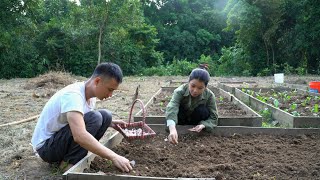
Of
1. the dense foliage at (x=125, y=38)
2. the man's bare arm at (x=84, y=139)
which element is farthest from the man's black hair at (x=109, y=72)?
the dense foliage at (x=125, y=38)

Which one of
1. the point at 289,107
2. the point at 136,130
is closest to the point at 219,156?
the point at 136,130

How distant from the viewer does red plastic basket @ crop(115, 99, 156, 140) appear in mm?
3453

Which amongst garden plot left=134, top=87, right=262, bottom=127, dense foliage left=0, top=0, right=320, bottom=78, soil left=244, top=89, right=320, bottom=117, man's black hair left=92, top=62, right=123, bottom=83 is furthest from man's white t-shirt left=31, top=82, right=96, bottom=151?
dense foliage left=0, top=0, right=320, bottom=78

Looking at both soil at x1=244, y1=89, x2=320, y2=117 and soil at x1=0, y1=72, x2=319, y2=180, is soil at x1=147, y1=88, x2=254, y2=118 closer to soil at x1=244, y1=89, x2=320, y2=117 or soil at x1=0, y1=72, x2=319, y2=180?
soil at x1=0, y1=72, x2=319, y2=180

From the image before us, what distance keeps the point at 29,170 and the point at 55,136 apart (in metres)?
0.64

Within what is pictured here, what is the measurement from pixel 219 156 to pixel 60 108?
158 centimetres

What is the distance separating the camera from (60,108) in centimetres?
284

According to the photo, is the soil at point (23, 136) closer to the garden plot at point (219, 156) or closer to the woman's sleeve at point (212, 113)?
the garden plot at point (219, 156)

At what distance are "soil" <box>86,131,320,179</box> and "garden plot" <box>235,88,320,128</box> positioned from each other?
2.51 feet

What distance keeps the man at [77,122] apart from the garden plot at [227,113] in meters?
1.65

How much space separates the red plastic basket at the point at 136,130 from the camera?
3453 mm

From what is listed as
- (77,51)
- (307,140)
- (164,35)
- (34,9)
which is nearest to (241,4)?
(77,51)

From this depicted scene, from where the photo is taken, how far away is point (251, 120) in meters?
4.76

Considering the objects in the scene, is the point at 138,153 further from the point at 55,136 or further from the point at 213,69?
the point at 213,69
